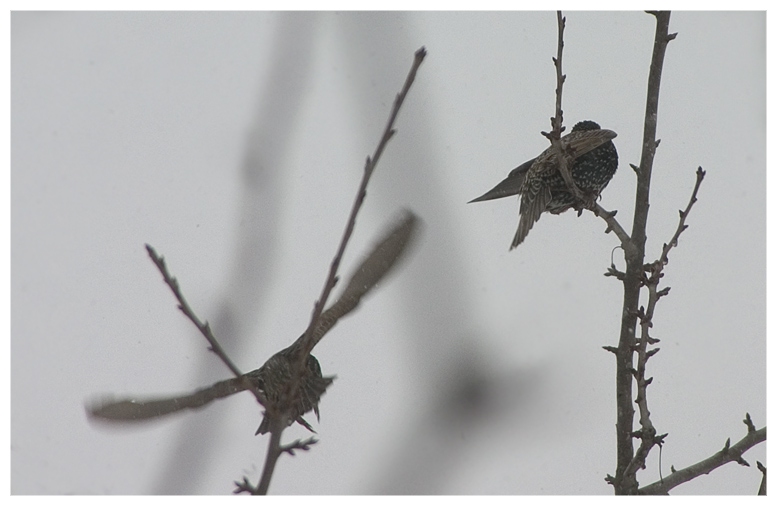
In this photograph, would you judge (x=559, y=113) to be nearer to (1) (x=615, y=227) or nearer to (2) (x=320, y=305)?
(1) (x=615, y=227)

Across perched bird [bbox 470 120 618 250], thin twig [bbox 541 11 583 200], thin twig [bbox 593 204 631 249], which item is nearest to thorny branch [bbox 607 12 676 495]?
thin twig [bbox 593 204 631 249]

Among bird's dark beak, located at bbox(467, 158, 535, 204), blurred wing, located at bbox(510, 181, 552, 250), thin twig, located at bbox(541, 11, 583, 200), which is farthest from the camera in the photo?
bird's dark beak, located at bbox(467, 158, 535, 204)

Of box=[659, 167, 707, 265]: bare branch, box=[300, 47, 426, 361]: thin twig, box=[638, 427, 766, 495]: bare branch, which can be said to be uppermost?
box=[659, 167, 707, 265]: bare branch

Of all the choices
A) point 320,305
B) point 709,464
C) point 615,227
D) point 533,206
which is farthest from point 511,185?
point 320,305

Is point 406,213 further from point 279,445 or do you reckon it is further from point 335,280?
point 279,445

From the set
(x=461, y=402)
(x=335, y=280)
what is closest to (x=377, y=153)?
(x=335, y=280)

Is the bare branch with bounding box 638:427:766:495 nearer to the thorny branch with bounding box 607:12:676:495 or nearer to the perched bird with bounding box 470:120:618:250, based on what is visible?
the thorny branch with bounding box 607:12:676:495

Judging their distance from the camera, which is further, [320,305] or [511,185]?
[511,185]

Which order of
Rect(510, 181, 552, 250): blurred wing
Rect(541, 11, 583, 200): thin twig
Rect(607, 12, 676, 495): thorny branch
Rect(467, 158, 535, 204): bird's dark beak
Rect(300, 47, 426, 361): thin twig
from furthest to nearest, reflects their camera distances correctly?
1. Rect(467, 158, 535, 204): bird's dark beak
2. Rect(510, 181, 552, 250): blurred wing
3. Rect(607, 12, 676, 495): thorny branch
4. Rect(541, 11, 583, 200): thin twig
5. Rect(300, 47, 426, 361): thin twig
